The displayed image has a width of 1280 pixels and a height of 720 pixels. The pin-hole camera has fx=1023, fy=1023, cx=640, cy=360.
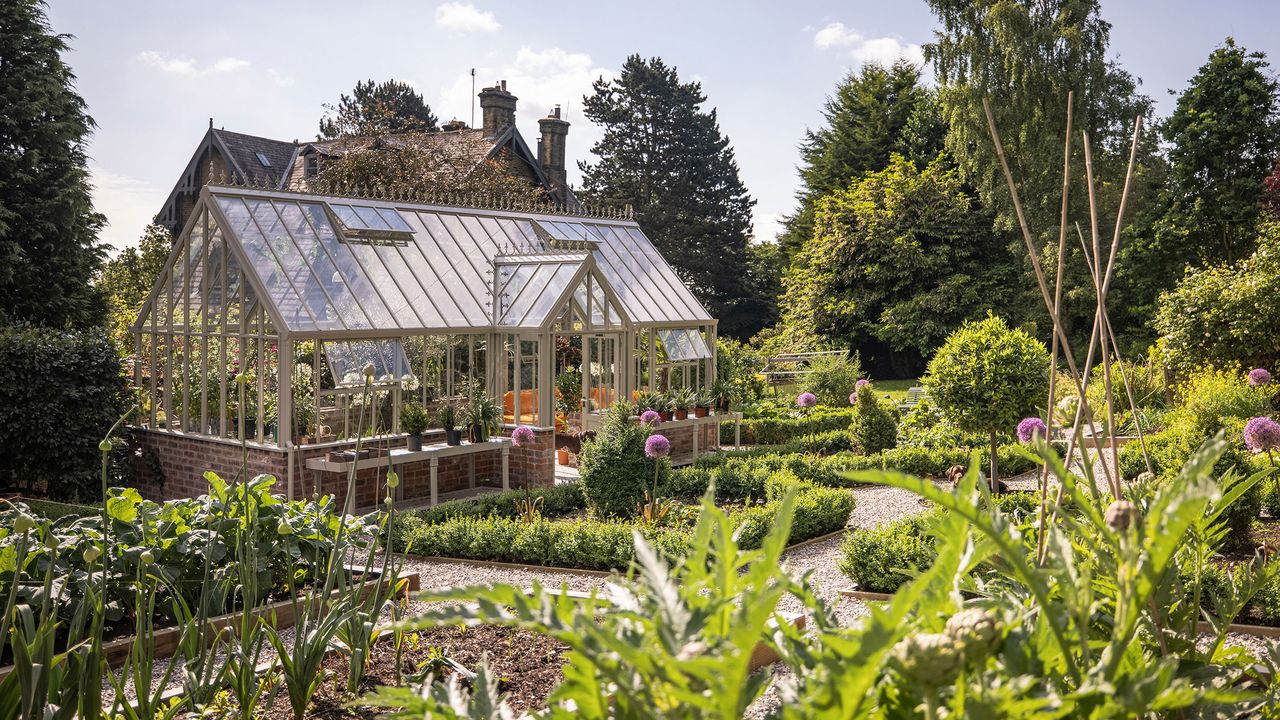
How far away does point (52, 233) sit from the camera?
15.5 m

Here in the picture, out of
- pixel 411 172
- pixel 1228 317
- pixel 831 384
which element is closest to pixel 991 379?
pixel 831 384

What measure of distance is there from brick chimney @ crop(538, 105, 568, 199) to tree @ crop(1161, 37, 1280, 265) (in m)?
15.9

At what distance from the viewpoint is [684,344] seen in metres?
14.7

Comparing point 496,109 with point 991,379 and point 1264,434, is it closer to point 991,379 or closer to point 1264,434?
point 991,379

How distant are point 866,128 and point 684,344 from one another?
702 inches

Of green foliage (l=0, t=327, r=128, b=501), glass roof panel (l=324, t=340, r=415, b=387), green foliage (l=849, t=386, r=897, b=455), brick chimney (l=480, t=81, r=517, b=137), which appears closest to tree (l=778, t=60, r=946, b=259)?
brick chimney (l=480, t=81, r=517, b=137)

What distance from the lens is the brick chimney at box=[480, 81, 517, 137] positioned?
2803cm

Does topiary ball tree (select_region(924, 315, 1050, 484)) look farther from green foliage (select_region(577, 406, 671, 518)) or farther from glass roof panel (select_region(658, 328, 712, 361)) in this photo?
glass roof panel (select_region(658, 328, 712, 361))

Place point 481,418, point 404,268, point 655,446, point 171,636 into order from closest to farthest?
point 171,636 → point 655,446 → point 481,418 → point 404,268

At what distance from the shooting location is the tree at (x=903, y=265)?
25797mm

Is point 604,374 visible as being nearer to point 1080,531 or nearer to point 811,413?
point 811,413

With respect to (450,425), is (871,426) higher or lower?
lower

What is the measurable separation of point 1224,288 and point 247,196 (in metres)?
13.4

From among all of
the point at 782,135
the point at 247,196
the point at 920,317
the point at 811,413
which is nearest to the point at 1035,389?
the point at 811,413
